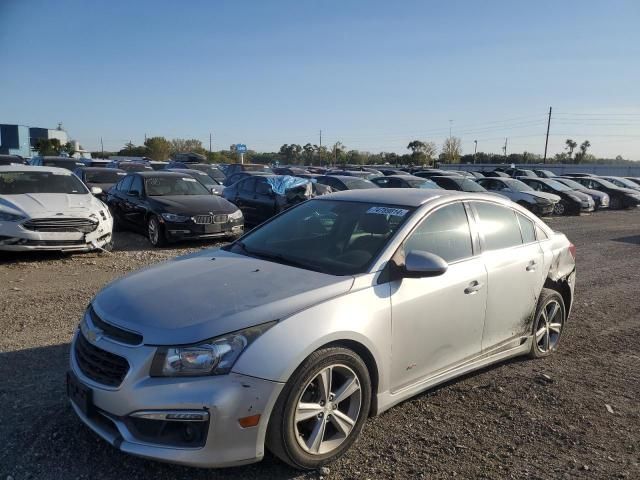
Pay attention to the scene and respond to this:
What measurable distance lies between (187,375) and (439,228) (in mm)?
2204

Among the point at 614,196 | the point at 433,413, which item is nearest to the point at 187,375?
the point at 433,413

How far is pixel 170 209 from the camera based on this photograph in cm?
1027

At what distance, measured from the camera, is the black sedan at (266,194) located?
44.9 ft

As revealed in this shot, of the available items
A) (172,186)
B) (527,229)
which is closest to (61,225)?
(172,186)

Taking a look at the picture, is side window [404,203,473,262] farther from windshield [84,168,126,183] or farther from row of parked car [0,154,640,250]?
windshield [84,168,126,183]

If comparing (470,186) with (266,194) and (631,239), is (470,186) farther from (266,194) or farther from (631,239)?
(266,194)

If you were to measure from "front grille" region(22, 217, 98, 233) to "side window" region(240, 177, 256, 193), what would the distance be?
616 centimetres

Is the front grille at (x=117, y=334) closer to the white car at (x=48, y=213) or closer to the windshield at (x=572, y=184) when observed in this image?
the white car at (x=48, y=213)

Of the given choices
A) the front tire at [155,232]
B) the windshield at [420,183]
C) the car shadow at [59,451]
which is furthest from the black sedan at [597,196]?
the car shadow at [59,451]

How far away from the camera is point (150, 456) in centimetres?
Answer: 261

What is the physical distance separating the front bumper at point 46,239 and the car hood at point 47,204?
0.93ft

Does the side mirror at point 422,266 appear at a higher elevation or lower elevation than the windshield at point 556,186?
higher

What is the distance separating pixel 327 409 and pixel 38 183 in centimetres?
839

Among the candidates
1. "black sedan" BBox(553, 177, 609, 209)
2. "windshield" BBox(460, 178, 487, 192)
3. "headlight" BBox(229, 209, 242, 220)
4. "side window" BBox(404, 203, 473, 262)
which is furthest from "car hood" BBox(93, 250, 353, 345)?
"black sedan" BBox(553, 177, 609, 209)
